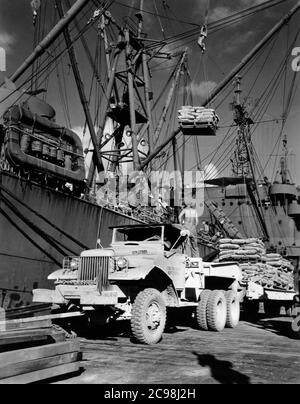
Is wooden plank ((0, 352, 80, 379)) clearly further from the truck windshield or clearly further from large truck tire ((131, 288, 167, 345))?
the truck windshield

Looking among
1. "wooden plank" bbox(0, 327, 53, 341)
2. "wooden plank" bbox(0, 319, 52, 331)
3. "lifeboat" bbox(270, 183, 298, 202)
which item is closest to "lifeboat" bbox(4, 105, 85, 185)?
"wooden plank" bbox(0, 319, 52, 331)

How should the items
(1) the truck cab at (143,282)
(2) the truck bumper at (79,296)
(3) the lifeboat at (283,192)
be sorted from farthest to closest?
(3) the lifeboat at (283,192) < (1) the truck cab at (143,282) < (2) the truck bumper at (79,296)

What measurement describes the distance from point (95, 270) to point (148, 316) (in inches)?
54.8

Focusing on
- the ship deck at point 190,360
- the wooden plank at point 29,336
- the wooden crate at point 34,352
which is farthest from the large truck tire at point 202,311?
the wooden plank at point 29,336

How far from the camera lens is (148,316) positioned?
774 centimetres

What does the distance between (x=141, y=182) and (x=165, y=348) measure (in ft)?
47.4

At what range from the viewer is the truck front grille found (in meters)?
7.87

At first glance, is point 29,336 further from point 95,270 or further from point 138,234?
point 138,234

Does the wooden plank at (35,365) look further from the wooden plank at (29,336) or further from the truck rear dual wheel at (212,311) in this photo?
the truck rear dual wheel at (212,311)

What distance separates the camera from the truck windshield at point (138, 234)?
9776mm

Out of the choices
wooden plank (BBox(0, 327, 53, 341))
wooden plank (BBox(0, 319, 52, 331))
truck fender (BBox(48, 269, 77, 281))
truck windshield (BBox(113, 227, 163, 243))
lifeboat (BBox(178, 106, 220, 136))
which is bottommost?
wooden plank (BBox(0, 327, 53, 341))

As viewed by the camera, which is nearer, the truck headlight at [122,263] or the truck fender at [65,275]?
the truck headlight at [122,263]

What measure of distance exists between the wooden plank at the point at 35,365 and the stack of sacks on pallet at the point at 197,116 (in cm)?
1159

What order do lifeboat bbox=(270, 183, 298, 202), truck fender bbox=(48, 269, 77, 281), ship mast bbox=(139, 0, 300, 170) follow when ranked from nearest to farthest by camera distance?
truck fender bbox=(48, 269, 77, 281) → ship mast bbox=(139, 0, 300, 170) → lifeboat bbox=(270, 183, 298, 202)
